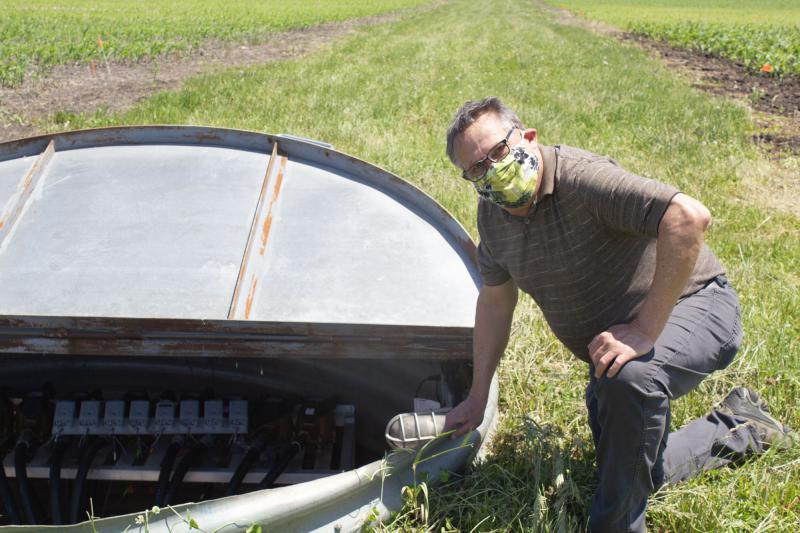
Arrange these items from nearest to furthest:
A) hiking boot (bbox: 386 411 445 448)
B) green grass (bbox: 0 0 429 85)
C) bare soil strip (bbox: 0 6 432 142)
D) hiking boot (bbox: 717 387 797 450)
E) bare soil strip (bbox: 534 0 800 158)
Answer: hiking boot (bbox: 386 411 445 448), hiking boot (bbox: 717 387 797 450), bare soil strip (bbox: 534 0 800 158), bare soil strip (bbox: 0 6 432 142), green grass (bbox: 0 0 429 85)

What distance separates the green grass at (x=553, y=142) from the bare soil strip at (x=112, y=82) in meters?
0.75

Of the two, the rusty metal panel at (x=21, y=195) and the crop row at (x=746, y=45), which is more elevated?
the crop row at (x=746, y=45)

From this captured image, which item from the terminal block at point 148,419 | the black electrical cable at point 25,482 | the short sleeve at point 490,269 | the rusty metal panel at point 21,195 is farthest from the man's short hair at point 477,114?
the black electrical cable at point 25,482

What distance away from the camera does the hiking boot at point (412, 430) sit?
2529mm

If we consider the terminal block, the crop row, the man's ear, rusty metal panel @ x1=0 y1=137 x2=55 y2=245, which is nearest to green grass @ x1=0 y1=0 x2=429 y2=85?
rusty metal panel @ x1=0 y1=137 x2=55 y2=245

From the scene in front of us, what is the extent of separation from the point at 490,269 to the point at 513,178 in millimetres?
451

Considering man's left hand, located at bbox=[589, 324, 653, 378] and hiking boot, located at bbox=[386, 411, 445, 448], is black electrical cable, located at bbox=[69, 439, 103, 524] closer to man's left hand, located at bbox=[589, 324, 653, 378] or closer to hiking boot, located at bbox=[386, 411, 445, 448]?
hiking boot, located at bbox=[386, 411, 445, 448]

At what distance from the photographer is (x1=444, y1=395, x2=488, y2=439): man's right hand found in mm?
2648

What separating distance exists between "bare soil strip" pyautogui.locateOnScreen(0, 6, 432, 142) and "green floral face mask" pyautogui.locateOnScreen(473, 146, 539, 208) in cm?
692

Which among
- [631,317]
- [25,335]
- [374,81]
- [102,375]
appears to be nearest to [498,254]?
[631,317]

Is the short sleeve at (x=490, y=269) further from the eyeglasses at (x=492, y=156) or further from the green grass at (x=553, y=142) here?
the green grass at (x=553, y=142)

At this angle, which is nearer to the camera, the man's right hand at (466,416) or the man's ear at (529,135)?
the man's ear at (529,135)

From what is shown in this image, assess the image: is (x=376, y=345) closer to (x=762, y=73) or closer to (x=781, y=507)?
(x=781, y=507)

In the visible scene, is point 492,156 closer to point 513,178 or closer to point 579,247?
point 513,178
